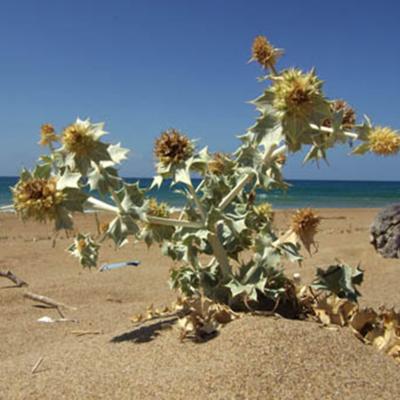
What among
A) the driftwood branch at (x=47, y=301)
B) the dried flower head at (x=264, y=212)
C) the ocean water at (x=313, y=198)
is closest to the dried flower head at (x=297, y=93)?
the dried flower head at (x=264, y=212)

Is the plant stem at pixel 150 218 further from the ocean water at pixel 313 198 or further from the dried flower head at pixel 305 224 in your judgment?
the ocean water at pixel 313 198

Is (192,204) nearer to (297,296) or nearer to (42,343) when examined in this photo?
(297,296)

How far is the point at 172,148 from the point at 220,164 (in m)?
0.56

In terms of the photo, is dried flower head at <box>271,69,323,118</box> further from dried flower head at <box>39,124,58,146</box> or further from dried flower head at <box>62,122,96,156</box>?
dried flower head at <box>39,124,58,146</box>

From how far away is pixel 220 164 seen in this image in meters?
2.85

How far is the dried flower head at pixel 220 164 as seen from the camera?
2.79m

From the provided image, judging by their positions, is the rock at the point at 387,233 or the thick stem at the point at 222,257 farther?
the rock at the point at 387,233

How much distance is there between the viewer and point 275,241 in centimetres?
255

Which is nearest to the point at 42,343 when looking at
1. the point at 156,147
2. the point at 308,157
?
the point at 156,147

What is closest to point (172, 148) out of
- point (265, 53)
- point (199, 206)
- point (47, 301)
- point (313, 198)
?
point (199, 206)

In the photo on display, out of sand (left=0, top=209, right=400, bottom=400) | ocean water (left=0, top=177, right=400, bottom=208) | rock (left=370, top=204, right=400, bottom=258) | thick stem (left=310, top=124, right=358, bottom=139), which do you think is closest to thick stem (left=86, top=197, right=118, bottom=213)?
sand (left=0, top=209, right=400, bottom=400)

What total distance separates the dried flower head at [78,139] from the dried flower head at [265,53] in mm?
891

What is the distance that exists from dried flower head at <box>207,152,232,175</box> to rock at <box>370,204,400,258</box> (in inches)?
173

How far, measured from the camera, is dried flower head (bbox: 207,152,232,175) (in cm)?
279
